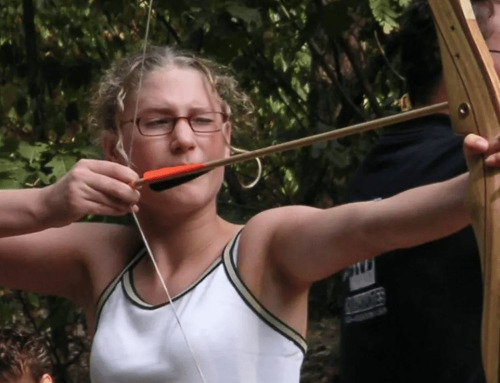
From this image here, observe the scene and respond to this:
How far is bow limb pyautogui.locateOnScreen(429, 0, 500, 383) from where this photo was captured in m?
2.07

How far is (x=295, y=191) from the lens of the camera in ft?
17.6

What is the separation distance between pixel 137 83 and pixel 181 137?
0.68 feet

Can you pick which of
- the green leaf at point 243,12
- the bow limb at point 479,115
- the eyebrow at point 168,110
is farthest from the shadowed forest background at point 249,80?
the bow limb at point 479,115

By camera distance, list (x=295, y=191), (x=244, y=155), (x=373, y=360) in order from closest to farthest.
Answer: (x=244, y=155) < (x=373, y=360) < (x=295, y=191)

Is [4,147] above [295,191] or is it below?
above

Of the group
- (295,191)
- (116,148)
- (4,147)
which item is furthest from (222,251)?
(295,191)

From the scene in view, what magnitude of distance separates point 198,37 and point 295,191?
2.60ft

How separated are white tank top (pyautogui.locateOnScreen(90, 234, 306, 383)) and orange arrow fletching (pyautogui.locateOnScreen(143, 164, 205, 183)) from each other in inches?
7.4

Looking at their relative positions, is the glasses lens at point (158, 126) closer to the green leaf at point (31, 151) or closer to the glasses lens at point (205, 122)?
the glasses lens at point (205, 122)

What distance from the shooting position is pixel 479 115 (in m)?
2.12

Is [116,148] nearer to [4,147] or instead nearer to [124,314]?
[124,314]

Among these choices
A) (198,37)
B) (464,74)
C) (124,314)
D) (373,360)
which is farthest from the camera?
(198,37)

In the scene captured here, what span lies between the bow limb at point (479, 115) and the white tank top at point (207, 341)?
19.3 inches

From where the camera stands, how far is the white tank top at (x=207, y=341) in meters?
2.46
